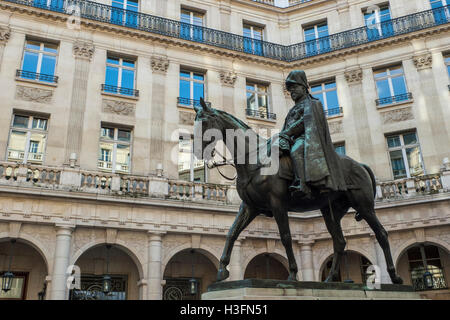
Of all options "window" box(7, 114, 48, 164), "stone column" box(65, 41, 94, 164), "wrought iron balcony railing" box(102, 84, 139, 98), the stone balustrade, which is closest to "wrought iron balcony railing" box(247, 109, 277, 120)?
the stone balustrade

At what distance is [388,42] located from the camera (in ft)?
62.9

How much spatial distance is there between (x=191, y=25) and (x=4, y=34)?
26.4ft

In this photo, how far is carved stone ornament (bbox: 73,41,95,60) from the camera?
16872 mm

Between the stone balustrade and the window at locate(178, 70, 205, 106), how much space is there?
14.5 ft

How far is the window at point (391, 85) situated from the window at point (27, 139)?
14397mm

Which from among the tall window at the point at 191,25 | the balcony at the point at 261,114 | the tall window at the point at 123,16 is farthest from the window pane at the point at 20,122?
the balcony at the point at 261,114

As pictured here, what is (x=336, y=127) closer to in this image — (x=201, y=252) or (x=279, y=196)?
(x=201, y=252)

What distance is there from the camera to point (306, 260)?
55.0 ft

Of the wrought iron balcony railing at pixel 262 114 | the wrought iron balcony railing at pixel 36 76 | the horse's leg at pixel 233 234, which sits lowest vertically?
the horse's leg at pixel 233 234

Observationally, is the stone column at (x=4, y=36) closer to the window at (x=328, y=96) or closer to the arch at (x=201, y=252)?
the arch at (x=201, y=252)

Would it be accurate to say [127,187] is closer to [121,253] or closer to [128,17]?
[121,253]

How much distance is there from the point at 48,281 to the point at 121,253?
3180mm

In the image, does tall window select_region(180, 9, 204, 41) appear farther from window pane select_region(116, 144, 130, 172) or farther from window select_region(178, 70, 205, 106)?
window pane select_region(116, 144, 130, 172)

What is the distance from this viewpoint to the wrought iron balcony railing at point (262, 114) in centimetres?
1939
